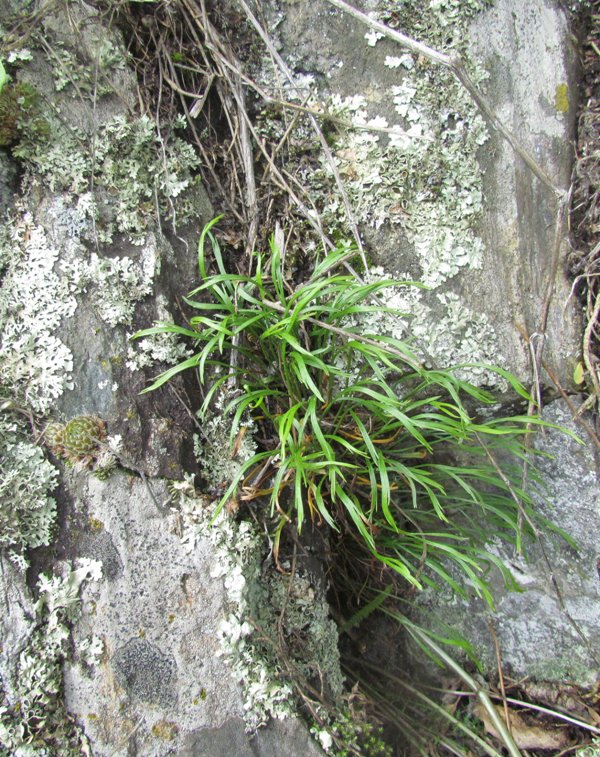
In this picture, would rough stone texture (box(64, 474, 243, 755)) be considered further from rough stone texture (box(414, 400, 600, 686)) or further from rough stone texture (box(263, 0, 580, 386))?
rough stone texture (box(263, 0, 580, 386))

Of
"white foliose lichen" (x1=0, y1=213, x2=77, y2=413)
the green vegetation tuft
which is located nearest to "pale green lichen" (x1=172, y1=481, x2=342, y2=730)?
"white foliose lichen" (x1=0, y1=213, x2=77, y2=413)

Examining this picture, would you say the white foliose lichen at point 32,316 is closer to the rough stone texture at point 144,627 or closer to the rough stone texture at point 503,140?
the rough stone texture at point 144,627

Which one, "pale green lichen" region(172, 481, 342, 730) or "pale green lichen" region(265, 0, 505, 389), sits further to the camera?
"pale green lichen" region(265, 0, 505, 389)

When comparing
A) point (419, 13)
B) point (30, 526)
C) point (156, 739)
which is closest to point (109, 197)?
point (30, 526)

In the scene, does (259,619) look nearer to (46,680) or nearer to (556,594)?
(46,680)

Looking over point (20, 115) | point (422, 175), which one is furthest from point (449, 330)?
point (20, 115)

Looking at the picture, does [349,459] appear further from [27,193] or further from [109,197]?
[27,193]
